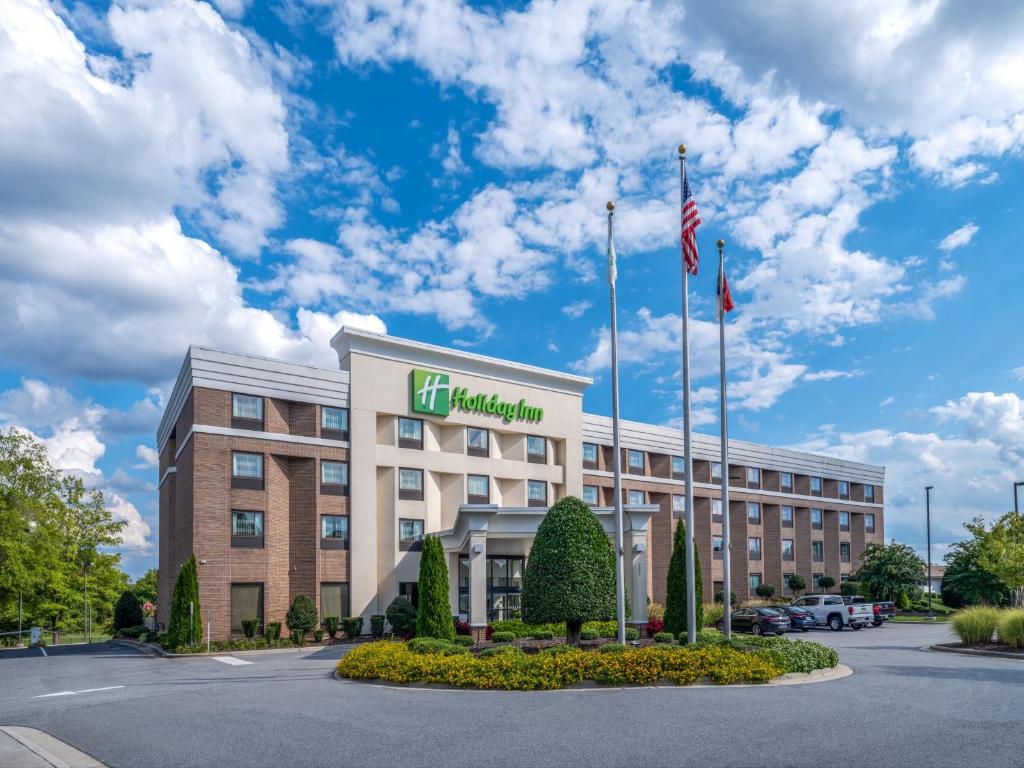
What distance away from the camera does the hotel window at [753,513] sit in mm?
62906

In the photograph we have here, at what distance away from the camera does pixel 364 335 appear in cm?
4069

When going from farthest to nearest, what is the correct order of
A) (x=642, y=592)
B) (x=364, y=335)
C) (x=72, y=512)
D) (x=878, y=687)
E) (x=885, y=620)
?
(x=72, y=512) → (x=885, y=620) → (x=364, y=335) → (x=642, y=592) → (x=878, y=687)

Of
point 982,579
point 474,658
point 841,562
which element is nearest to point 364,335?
point 474,658

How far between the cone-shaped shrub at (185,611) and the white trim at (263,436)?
5.79 metres

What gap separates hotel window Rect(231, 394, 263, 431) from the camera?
37875 millimetres

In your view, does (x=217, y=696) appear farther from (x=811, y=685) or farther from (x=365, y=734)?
(x=811, y=685)

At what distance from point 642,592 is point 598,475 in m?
17.7

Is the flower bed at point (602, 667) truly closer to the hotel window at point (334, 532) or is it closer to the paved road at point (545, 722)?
the paved road at point (545, 722)

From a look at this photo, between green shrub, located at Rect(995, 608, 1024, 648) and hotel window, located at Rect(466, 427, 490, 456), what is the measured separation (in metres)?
25.0

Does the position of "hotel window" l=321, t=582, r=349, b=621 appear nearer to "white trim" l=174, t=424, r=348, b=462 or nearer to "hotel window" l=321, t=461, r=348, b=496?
"hotel window" l=321, t=461, r=348, b=496

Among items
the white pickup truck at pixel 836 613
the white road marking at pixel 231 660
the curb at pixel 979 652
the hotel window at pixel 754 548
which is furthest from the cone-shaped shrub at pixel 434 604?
the hotel window at pixel 754 548

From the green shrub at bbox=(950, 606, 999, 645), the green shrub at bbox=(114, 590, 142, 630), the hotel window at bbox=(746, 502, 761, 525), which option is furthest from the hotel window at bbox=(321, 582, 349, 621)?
the hotel window at bbox=(746, 502, 761, 525)

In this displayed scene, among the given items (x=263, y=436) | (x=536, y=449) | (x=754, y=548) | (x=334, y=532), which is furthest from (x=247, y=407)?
(x=754, y=548)

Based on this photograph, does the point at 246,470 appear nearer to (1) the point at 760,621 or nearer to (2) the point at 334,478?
(2) the point at 334,478
